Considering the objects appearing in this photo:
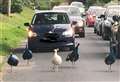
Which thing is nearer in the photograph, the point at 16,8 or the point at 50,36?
the point at 50,36

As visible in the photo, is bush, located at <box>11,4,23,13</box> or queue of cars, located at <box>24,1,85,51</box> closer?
queue of cars, located at <box>24,1,85,51</box>

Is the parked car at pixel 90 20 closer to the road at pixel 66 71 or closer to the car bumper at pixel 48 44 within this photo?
the car bumper at pixel 48 44

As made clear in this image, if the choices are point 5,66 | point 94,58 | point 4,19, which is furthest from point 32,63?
point 4,19

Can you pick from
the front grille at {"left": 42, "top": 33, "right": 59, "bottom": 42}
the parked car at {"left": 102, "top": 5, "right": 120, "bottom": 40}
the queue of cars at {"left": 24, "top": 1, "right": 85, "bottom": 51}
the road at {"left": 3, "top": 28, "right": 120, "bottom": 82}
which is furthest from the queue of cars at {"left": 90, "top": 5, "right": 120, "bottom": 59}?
the front grille at {"left": 42, "top": 33, "right": 59, "bottom": 42}

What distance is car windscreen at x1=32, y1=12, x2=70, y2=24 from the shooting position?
23812mm

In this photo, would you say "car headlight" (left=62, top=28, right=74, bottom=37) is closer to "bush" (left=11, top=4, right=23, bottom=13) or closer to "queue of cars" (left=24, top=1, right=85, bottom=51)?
"queue of cars" (left=24, top=1, right=85, bottom=51)

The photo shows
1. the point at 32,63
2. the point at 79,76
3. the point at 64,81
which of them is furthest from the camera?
the point at 32,63

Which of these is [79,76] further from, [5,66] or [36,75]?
[5,66]

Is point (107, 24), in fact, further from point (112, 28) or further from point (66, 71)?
point (66, 71)

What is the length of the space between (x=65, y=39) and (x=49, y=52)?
0.84 meters

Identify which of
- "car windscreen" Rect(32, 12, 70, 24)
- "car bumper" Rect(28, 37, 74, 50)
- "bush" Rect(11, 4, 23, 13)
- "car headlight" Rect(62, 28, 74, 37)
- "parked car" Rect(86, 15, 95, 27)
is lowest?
"parked car" Rect(86, 15, 95, 27)

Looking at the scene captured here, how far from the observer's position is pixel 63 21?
23.9 m

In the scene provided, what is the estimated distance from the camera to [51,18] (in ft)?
79.1

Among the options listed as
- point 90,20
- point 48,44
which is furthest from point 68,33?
point 90,20
